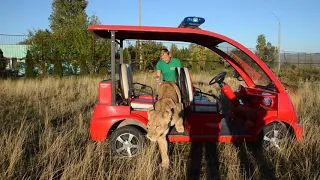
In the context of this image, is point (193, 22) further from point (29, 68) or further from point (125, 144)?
point (29, 68)

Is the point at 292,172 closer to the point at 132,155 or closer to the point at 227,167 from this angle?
the point at 227,167

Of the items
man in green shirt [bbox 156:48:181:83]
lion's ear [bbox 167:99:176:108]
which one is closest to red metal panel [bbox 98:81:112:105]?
lion's ear [bbox 167:99:176:108]

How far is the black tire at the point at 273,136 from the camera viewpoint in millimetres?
4520

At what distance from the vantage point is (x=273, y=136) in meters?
4.57

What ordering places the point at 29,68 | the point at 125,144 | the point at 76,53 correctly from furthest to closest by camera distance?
the point at 76,53
the point at 29,68
the point at 125,144

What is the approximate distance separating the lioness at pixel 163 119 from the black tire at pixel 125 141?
0.57 meters

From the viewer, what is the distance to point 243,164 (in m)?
4.08

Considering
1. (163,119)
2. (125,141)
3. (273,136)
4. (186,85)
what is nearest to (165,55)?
(186,85)

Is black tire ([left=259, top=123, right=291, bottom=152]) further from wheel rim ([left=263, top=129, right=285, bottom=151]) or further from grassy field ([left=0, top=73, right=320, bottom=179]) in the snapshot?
grassy field ([left=0, top=73, right=320, bottom=179])

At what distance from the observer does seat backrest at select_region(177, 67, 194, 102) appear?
4434mm

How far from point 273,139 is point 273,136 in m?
0.05

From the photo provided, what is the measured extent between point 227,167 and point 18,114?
527cm

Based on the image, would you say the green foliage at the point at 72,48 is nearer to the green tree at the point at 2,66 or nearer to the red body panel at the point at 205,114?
the green tree at the point at 2,66

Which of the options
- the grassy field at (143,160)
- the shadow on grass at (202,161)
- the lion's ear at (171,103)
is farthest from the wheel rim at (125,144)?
the shadow on grass at (202,161)
